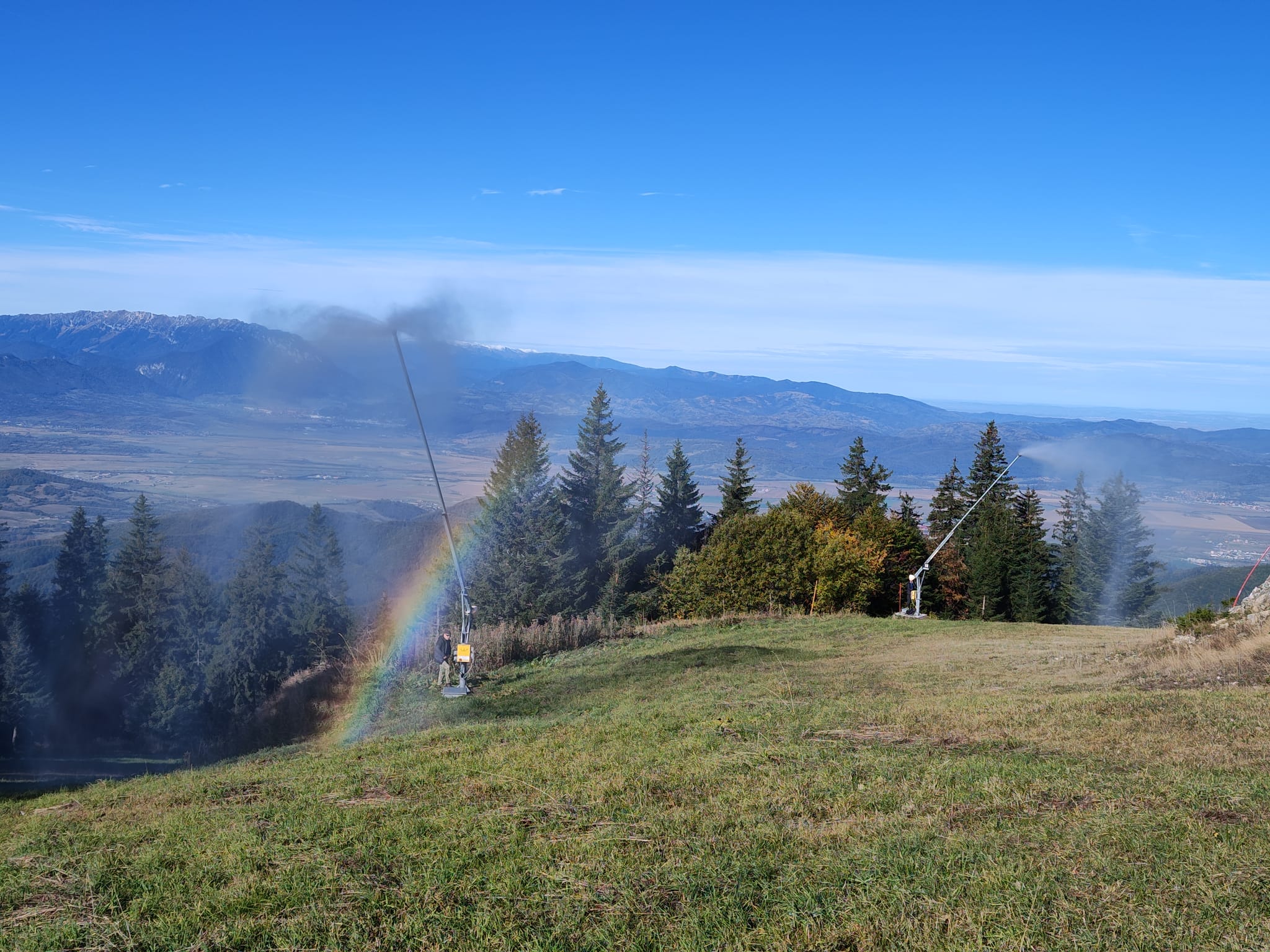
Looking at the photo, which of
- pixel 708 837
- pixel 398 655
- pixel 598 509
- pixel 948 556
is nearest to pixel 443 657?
pixel 398 655

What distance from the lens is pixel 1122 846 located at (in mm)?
6008

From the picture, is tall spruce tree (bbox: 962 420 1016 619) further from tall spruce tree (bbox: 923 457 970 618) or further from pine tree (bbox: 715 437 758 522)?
pine tree (bbox: 715 437 758 522)

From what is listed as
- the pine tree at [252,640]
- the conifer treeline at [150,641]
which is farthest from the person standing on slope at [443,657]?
the pine tree at [252,640]

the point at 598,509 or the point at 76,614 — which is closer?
the point at 598,509

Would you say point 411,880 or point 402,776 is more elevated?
point 411,880

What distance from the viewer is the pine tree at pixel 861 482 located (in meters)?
68.2

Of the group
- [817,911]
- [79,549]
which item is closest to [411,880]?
[817,911]

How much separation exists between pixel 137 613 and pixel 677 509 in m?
38.7

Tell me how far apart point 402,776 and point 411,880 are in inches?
135

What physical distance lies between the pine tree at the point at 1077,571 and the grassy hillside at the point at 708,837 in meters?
58.6

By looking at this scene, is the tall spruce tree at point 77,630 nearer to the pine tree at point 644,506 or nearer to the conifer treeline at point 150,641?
the conifer treeline at point 150,641

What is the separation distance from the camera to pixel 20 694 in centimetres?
5425

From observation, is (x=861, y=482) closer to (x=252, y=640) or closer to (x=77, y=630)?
(x=252, y=640)

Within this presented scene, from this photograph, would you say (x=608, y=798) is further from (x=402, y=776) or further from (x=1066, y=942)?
(x=1066, y=942)
